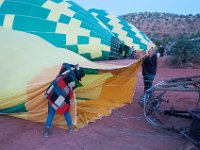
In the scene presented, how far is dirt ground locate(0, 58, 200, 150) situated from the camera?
5.13 meters

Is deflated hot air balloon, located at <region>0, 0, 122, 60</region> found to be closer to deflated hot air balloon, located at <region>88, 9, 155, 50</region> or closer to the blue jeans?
the blue jeans

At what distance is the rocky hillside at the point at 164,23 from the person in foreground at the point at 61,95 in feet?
99.9

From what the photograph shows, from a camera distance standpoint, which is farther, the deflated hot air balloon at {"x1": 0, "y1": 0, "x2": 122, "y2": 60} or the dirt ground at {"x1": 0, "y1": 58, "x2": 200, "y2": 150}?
the deflated hot air balloon at {"x1": 0, "y1": 0, "x2": 122, "y2": 60}

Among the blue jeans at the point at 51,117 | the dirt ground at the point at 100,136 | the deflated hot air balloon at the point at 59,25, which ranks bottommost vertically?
the dirt ground at the point at 100,136

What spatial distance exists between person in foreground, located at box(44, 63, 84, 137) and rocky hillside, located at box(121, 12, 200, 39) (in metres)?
30.4

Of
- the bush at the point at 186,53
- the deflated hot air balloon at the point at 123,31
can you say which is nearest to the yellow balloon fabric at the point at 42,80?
the deflated hot air balloon at the point at 123,31

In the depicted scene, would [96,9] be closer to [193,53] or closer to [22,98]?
[193,53]

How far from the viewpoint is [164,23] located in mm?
42531

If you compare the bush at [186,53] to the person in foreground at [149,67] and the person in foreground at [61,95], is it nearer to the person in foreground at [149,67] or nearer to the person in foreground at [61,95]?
the person in foreground at [149,67]

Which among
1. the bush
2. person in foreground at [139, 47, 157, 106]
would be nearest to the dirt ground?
person in foreground at [139, 47, 157, 106]

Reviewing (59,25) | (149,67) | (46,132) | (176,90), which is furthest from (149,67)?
(46,132)

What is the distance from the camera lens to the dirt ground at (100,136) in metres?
5.13

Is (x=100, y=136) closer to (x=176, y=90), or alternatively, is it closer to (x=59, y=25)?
(x=176, y=90)

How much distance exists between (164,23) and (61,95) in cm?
3835
